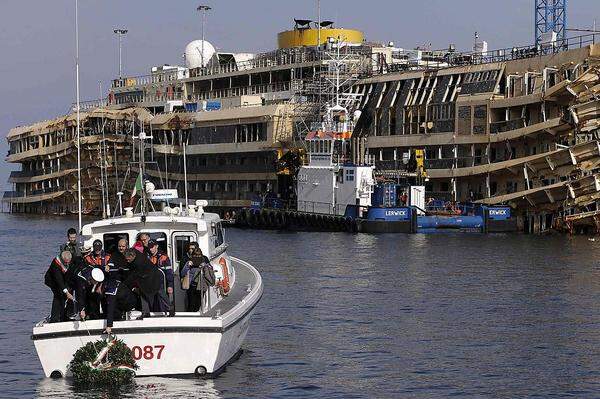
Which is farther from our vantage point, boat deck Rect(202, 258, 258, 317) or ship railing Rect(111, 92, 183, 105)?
ship railing Rect(111, 92, 183, 105)

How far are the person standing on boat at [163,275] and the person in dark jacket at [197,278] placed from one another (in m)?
0.44

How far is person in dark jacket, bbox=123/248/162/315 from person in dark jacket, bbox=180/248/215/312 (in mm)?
1362

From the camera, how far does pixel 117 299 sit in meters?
27.6

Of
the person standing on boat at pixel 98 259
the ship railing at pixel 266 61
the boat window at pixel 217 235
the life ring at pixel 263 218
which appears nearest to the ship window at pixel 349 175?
the life ring at pixel 263 218

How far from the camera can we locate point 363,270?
196 feet

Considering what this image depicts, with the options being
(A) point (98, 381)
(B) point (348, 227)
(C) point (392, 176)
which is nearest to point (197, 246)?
(A) point (98, 381)

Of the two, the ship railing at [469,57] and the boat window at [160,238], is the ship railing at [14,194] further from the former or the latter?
the boat window at [160,238]

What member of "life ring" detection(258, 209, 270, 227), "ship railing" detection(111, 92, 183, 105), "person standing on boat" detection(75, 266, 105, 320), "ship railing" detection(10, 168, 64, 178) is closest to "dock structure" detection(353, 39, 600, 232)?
"life ring" detection(258, 209, 270, 227)

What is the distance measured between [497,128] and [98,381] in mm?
77898

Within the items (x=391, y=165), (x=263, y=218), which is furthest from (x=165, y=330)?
(x=391, y=165)

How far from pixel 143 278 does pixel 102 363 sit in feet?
6.90

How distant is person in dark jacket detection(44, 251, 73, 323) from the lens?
28.0 m

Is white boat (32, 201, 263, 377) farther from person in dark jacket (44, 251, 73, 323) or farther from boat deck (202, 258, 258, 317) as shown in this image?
person in dark jacket (44, 251, 73, 323)

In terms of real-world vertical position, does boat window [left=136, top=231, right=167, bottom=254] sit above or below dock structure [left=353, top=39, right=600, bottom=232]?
below
